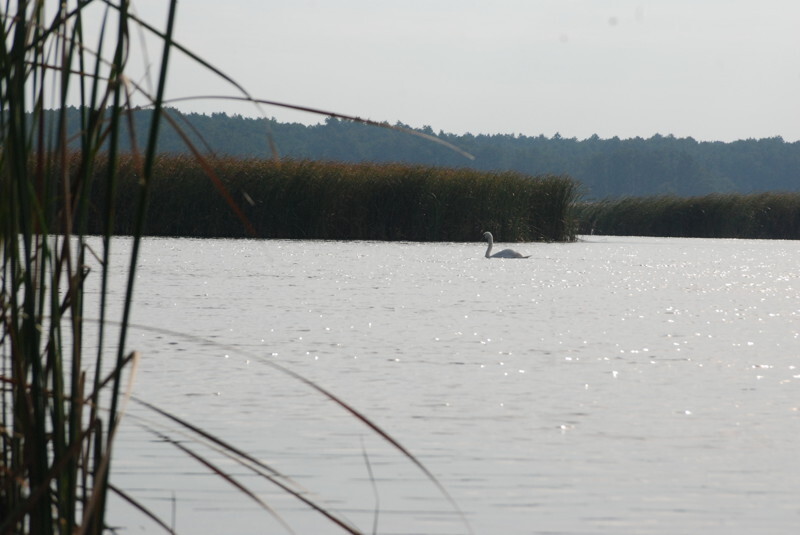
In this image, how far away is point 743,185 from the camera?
3300 inches

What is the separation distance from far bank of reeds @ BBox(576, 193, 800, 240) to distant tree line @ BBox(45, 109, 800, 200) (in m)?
40.3

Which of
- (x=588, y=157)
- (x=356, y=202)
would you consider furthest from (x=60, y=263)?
(x=588, y=157)

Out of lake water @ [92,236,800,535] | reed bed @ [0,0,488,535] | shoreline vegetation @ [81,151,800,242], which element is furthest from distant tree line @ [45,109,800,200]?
reed bed @ [0,0,488,535]

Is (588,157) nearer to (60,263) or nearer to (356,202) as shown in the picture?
(356,202)

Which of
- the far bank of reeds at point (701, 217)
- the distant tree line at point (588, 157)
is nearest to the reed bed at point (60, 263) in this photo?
the far bank of reeds at point (701, 217)

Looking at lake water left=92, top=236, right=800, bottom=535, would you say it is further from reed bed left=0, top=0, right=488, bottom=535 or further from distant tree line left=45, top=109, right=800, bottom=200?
distant tree line left=45, top=109, right=800, bottom=200

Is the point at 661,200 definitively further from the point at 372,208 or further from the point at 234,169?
the point at 234,169

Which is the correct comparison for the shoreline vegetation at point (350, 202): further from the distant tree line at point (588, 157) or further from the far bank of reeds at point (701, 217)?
the distant tree line at point (588, 157)

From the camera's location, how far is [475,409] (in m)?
4.28

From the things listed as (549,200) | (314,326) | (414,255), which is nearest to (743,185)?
(549,200)

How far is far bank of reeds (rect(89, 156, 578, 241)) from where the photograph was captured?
61.0 ft

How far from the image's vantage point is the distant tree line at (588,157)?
235 feet

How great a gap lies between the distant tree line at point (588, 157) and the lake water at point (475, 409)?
57960 mm

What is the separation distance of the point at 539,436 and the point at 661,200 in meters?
23.4
